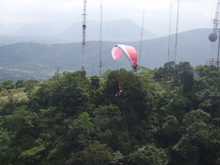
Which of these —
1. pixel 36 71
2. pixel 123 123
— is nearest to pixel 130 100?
pixel 123 123

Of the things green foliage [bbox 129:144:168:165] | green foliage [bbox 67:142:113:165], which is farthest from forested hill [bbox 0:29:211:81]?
green foliage [bbox 67:142:113:165]

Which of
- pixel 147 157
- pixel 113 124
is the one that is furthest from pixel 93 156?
pixel 113 124

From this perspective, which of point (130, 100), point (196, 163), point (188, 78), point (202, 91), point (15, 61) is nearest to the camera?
point (196, 163)

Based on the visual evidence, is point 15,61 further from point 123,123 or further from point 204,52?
point 123,123

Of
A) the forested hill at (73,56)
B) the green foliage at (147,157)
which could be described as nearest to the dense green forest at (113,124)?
the green foliage at (147,157)

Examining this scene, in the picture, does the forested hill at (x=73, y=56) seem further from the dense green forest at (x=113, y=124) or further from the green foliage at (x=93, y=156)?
the green foliage at (x=93, y=156)

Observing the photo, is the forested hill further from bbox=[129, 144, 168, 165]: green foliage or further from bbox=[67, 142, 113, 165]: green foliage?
bbox=[67, 142, 113, 165]: green foliage
